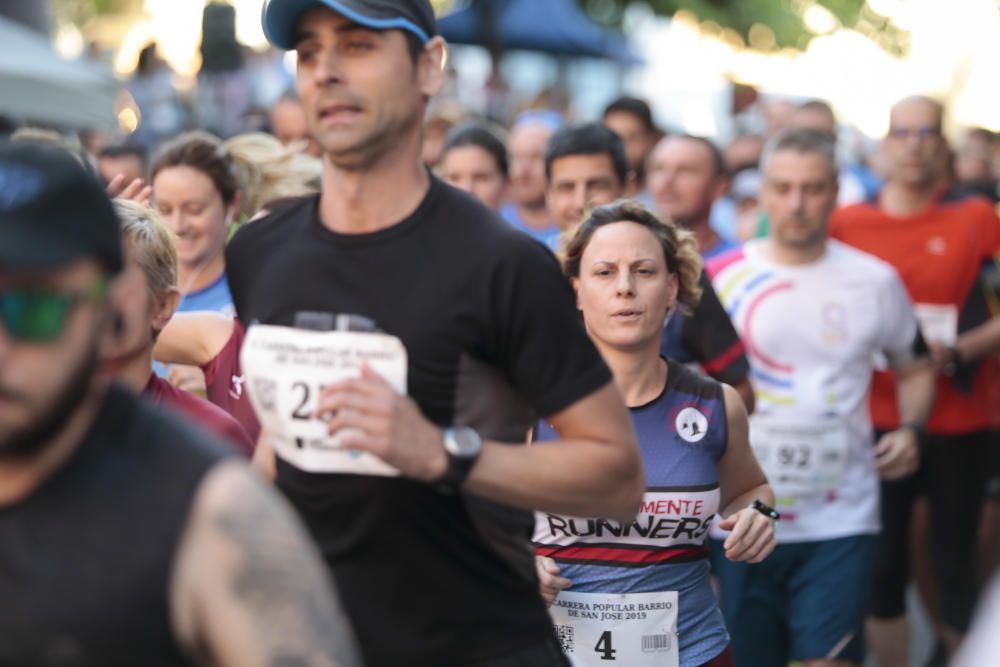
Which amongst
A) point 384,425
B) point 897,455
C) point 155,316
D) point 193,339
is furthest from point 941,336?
point 384,425

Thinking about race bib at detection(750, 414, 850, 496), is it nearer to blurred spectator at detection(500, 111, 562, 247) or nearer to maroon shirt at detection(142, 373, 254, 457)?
blurred spectator at detection(500, 111, 562, 247)

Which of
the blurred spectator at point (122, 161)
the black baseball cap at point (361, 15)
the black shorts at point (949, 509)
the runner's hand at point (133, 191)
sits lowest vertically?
the black shorts at point (949, 509)

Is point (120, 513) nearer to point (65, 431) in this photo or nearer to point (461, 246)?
point (65, 431)

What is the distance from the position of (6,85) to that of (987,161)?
834 cm

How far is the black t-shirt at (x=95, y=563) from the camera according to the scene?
2066 mm

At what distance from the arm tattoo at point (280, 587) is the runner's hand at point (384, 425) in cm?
51

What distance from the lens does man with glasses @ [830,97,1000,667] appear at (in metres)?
7.50

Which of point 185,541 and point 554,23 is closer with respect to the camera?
point 185,541

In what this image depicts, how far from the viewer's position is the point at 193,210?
6.16m

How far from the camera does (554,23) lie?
73.8 feet

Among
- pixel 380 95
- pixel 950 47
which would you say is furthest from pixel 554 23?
pixel 380 95

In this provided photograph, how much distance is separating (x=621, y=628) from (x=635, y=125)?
520 cm

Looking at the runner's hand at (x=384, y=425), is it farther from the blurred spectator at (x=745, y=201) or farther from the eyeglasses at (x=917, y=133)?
the blurred spectator at (x=745, y=201)

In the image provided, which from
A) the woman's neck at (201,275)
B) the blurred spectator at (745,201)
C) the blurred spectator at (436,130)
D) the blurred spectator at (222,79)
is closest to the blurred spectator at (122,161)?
the blurred spectator at (436,130)
